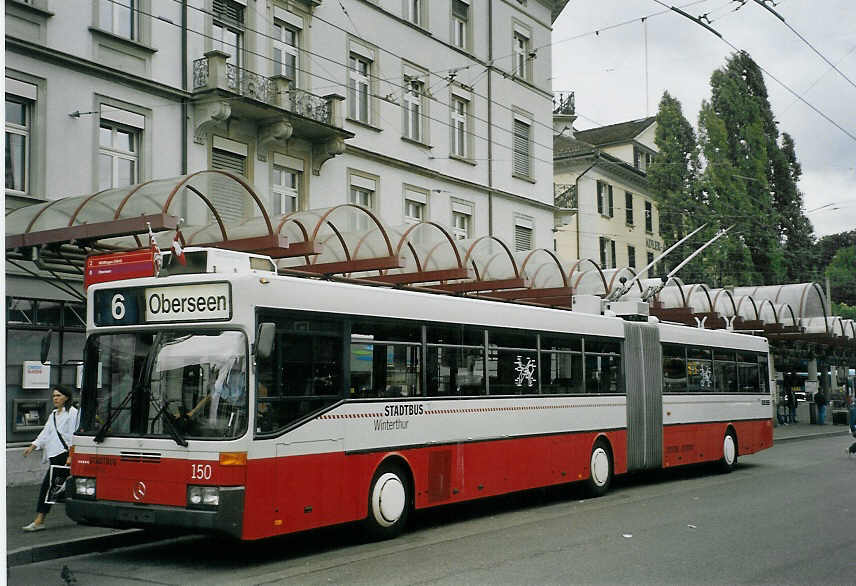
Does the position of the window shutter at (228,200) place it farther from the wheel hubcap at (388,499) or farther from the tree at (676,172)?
the tree at (676,172)

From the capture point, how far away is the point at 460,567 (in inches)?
371

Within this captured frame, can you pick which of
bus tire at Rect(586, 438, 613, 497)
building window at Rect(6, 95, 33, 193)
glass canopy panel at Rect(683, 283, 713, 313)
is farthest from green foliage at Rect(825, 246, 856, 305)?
building window at Rect(6, 95, 33, 193)

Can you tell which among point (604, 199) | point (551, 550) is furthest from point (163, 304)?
point (604, 199)

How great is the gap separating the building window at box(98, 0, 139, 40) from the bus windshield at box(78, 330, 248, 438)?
1005 centimetres

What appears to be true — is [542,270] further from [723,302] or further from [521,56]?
[521,56]

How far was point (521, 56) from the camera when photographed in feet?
105

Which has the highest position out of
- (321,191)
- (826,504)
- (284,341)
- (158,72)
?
(158,72)

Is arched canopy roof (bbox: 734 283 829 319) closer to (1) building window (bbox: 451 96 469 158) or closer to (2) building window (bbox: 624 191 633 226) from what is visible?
(2) building window (bbox: 624 191 633 226)

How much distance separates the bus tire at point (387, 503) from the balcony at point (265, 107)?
10.4 metres

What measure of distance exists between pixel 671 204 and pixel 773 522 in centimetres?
3818

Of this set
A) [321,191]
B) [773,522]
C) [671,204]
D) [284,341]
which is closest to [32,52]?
[321,191]

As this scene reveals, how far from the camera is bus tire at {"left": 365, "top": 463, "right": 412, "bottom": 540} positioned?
11148 millimetres

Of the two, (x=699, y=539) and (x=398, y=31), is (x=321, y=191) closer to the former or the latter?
(x=398, y=31)

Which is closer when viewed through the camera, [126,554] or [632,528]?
[126,554]
